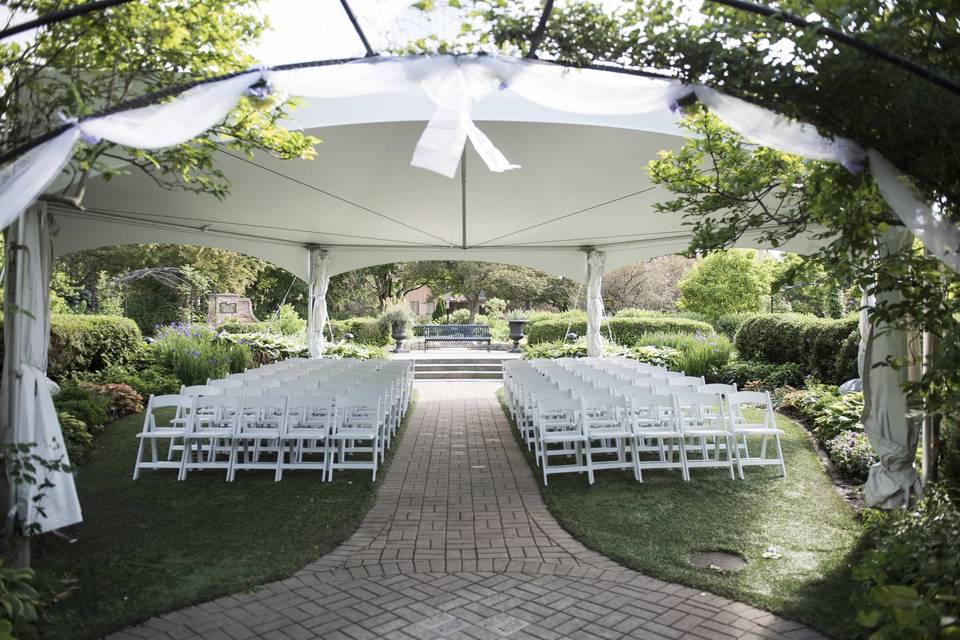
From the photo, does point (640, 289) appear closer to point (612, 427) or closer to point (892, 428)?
point (612, 427)

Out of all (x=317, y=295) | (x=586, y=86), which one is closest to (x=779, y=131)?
(x=586, y=86)

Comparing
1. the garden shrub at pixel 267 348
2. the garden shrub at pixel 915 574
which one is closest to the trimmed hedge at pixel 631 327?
the garden shrub at pixel 267 348

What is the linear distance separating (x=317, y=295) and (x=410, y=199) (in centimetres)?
493

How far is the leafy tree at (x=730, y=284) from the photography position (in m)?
21.6

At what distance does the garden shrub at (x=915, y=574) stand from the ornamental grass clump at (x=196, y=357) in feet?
32.0

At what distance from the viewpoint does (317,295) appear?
42.0ft

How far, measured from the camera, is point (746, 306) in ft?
71.9

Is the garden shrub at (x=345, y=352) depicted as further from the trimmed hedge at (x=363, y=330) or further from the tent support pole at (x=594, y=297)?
the trimmed hedge at (x=363, y=330)

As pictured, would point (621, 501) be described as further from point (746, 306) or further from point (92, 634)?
point (746, 306)

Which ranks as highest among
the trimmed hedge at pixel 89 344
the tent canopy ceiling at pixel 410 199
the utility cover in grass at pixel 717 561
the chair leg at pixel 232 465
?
the tent canopy ceiling at pixel 410 199

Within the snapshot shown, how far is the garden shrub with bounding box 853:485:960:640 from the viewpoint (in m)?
2.07

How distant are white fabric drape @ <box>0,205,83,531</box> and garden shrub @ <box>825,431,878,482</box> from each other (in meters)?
6.33

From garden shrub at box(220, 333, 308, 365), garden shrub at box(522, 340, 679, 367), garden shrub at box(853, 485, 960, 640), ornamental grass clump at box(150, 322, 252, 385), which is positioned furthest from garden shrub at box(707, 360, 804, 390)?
ornamental grass clump at box(150, 322, 252, 385)

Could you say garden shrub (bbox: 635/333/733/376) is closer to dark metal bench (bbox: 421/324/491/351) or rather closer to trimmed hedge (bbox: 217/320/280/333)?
dark metal bench (bbox: 421/324/491/351)
